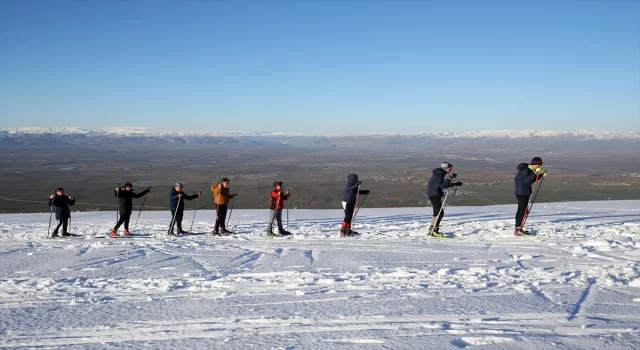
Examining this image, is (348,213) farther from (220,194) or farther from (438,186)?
(220,194)

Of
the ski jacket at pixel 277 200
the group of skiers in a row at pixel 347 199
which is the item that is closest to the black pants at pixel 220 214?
the group of skiers in a row at pixel 347 199

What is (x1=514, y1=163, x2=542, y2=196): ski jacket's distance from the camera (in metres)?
10.5

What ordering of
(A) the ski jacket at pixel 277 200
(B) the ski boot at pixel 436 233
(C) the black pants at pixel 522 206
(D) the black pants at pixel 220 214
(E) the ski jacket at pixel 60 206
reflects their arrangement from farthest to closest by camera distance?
1. (D) the black pants at pixel 220 214
2. (E) the ski jacket at pixel 60 206
3. (A) the ski jacket at pixel 277 200
4. (B) the ski boot at pixel 436 233
5. (C) the black pants at pixel 522 206

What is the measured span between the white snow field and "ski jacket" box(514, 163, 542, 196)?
1.06 metres

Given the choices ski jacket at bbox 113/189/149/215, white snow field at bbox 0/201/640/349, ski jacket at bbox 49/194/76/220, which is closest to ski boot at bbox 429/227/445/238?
white snow field at bbox 0/201/640/349

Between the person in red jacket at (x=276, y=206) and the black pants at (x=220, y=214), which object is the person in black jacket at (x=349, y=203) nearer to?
the person in red jacket at (x=276, y=206)

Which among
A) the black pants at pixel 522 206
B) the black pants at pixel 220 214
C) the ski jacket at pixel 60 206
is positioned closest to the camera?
the black pants at pixel 522 206

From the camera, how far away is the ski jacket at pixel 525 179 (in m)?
10.5

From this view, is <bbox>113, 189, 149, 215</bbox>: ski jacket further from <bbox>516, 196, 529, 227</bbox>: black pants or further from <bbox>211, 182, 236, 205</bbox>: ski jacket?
<bbox>516, 196, 529, 227</bbox>: black pants

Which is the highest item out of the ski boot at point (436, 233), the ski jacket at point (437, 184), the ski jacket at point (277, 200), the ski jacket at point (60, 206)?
the ski jacket at point (437, 184)

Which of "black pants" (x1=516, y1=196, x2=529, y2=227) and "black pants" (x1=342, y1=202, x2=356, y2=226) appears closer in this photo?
"black pants" (x1=516, y1=196, x2=529, y2=227)

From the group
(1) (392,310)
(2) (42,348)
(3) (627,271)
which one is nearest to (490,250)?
(3) (627,271)

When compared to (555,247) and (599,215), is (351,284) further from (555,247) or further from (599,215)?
(599,215)

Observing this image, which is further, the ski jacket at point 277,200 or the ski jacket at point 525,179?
the ski jacket at point 277,200
